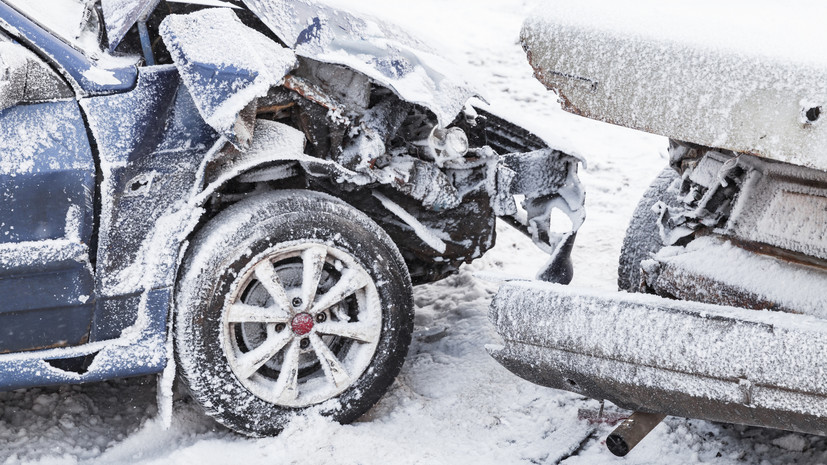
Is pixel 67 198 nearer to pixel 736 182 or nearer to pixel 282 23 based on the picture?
pixel 282 23

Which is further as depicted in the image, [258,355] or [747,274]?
[258,355]

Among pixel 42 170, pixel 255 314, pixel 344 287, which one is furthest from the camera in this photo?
pixel 344 287

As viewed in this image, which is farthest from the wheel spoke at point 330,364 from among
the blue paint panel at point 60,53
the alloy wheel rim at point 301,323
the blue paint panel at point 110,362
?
the blue paint panel at point 60,53

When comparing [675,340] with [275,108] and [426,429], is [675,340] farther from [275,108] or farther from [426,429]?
[275,108]

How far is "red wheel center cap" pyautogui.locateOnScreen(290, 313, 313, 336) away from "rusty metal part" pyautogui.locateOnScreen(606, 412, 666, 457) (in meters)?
1.09

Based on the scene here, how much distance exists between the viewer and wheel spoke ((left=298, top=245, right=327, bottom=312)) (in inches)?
112

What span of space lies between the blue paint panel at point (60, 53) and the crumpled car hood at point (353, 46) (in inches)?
9.5

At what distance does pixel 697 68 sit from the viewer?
222 centimetres

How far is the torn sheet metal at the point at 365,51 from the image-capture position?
9.57ft

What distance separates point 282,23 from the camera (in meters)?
2.91

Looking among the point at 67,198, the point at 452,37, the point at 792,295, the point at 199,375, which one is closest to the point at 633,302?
the point at 792,295

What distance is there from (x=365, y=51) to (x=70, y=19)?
1.05 metres

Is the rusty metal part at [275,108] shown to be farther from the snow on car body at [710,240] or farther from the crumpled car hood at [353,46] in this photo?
the snow on car body at [710,240]

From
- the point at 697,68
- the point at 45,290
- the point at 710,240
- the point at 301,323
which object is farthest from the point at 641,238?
the point at 45,290
